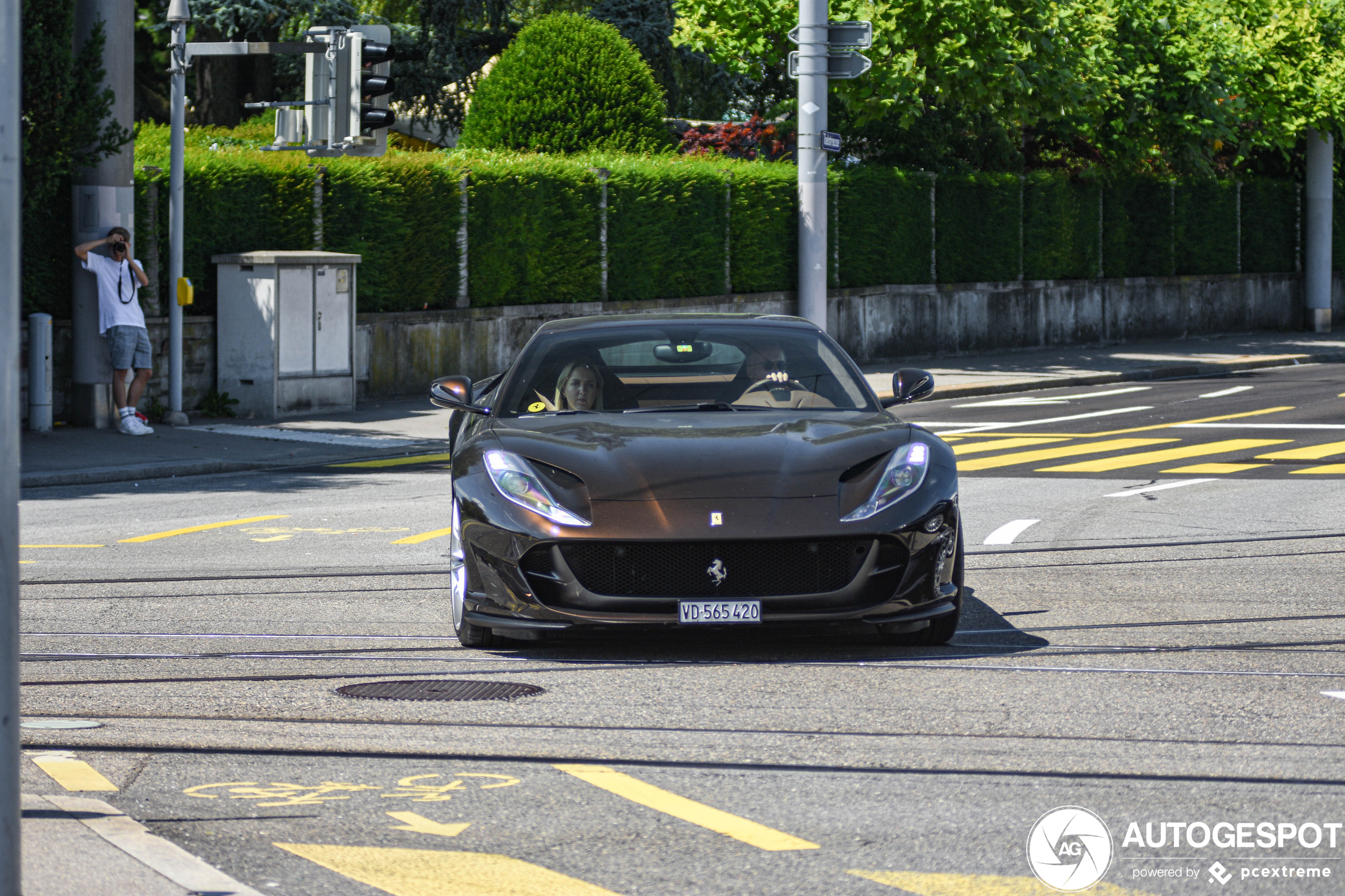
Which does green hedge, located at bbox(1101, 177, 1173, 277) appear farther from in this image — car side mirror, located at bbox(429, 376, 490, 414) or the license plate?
the license plate

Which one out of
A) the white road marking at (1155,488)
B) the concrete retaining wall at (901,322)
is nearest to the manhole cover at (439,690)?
the white road marking at (1155,488)

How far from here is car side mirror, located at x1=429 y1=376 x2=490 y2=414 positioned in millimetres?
8125

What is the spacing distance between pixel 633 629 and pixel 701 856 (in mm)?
2368

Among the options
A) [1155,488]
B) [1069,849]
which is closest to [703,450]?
[1069,849]

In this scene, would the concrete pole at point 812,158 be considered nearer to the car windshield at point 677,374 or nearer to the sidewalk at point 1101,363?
the sidewalk at point 1101,363

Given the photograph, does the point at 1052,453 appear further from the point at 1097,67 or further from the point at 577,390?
the point at 1097,67

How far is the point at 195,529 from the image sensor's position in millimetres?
11250

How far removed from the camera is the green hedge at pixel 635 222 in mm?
19391

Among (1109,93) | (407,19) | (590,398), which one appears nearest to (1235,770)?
(590,398)

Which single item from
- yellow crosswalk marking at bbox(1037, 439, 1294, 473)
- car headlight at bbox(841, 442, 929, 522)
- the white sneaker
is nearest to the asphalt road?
car headlight at bbox(841, 442, 929, 522)

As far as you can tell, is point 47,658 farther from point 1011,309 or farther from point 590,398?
point 1011,309

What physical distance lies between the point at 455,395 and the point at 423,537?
8.87ft

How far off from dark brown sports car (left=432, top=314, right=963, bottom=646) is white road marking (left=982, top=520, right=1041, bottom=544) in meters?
2.96

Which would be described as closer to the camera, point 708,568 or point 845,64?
point 708,568
